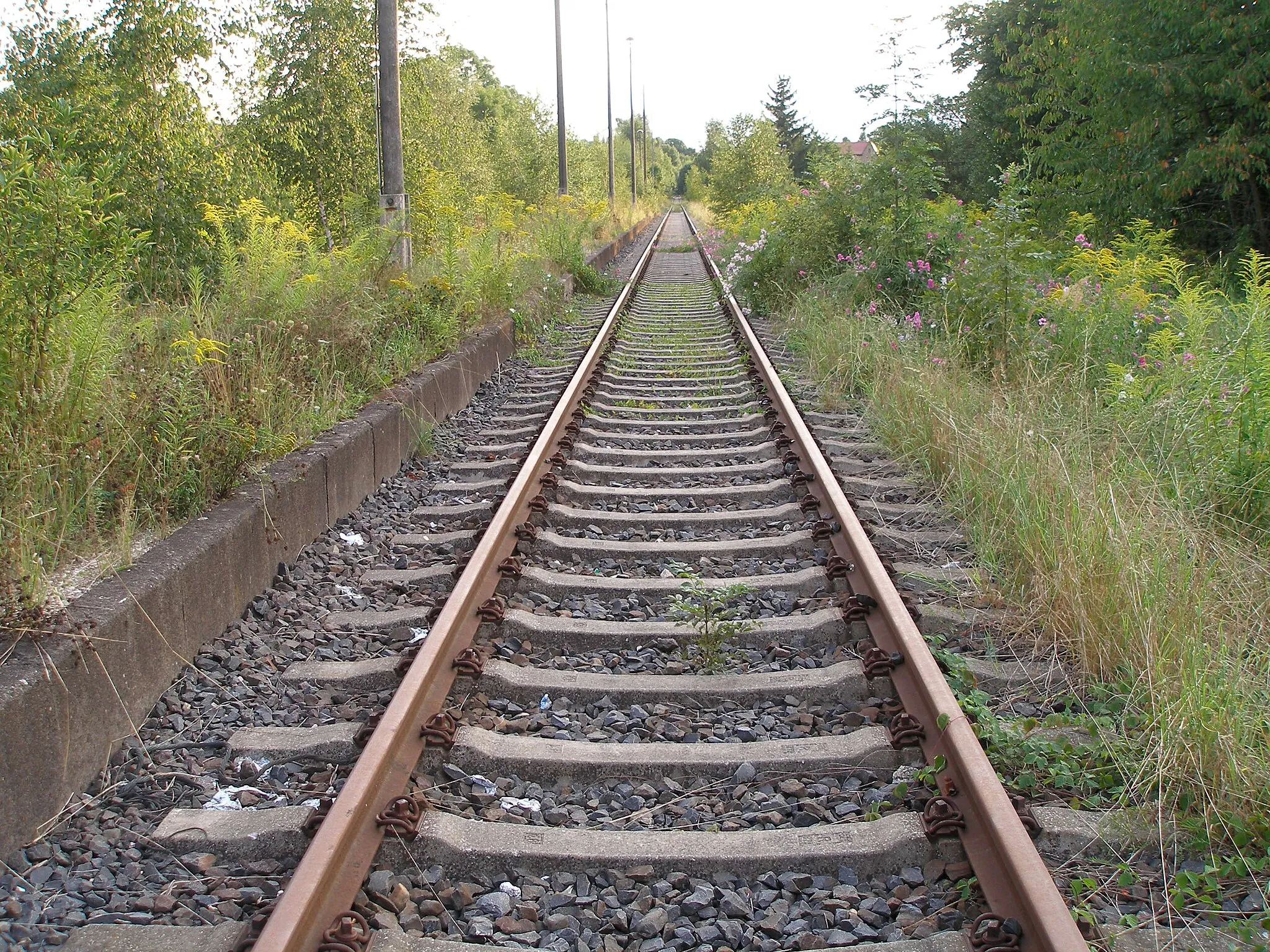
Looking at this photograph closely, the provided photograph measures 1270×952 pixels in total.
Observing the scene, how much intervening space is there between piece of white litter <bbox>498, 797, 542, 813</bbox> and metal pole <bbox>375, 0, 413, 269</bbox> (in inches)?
275

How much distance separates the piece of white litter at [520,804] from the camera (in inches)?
105

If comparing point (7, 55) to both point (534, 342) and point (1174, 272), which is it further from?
point (1174, 272)

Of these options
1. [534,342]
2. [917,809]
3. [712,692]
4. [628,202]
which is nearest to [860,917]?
[917,809]

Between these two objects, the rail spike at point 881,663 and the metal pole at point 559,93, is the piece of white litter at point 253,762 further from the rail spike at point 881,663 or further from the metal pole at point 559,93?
the metal pole at point 559,93

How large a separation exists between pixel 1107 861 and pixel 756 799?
0.83 meters

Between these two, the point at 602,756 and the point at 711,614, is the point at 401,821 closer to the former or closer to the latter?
the point at 602,756

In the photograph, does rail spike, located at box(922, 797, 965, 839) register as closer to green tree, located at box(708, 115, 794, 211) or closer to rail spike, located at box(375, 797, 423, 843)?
rail spike, located at box(375, 797, 423, 843)

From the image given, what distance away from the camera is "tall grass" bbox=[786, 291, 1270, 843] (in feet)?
8.36

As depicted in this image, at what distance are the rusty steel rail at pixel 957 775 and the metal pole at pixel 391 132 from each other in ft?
19.2

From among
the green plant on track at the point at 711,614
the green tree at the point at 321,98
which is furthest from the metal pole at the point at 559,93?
the green plant on track at the point at 711,614

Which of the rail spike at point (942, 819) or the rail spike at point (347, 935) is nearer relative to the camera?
the rail spike at point (347, 935)

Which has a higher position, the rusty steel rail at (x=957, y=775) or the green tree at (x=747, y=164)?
the green tree at (x=747, y=164)

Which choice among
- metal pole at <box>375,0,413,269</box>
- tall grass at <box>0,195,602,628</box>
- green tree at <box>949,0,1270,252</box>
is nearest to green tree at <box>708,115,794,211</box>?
green tree at <box>949,0,1270,252</box>

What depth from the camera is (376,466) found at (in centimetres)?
568
